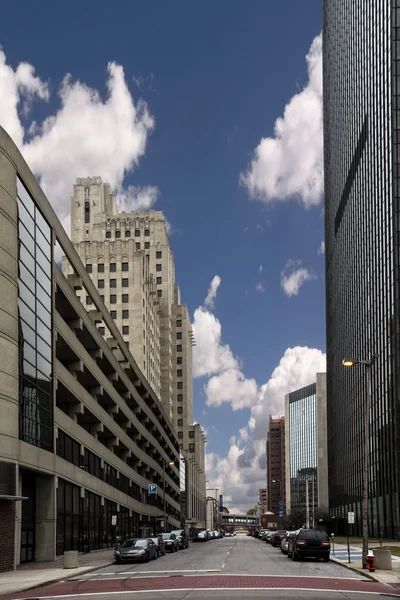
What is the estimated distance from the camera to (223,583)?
84.6ft

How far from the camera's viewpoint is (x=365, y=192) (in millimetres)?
87125

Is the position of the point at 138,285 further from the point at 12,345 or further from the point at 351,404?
the point at 12,345

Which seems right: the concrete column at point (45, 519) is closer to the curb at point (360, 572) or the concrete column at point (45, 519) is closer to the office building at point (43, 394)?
the office building at point (43, 394)

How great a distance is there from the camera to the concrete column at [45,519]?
38.8 m

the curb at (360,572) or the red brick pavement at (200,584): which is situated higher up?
the red brick pavement at (200,584)

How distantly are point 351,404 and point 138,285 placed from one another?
35.4 meters

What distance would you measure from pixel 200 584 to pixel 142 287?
9139cm

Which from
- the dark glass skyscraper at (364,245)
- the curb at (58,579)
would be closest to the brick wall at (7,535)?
the curb at (58,579)

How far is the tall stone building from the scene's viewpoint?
113 metres

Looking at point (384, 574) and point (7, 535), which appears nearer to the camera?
point (384, 574)

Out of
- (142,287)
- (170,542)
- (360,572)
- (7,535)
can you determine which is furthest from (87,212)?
(360,572)

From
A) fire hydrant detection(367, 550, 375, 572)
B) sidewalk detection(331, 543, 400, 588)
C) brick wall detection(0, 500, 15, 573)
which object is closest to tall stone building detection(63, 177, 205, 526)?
brick wall detection(0, 500, 15, 573)

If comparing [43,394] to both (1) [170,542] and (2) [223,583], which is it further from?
(1) [170,542]

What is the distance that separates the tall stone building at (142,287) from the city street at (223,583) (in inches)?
2329
